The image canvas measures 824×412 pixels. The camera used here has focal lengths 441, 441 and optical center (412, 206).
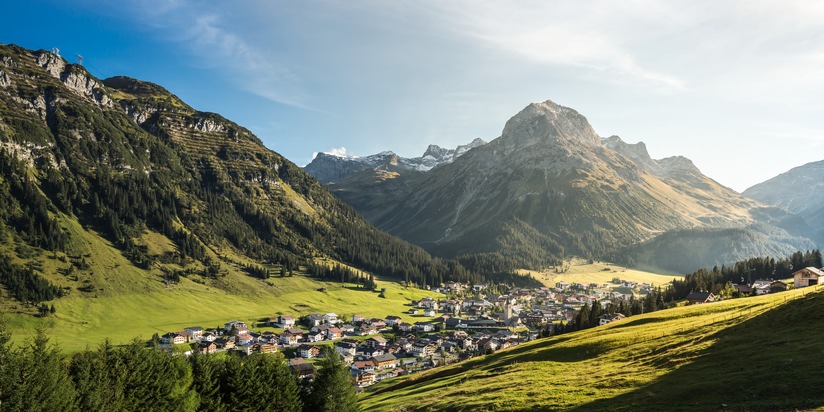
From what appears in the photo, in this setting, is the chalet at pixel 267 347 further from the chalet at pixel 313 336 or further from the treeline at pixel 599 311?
the treeline at pixel 599 311

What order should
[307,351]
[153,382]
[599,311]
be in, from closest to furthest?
1. [153,382]
2. [599,311]
3. [307,351]

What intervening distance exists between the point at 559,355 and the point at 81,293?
190391mm

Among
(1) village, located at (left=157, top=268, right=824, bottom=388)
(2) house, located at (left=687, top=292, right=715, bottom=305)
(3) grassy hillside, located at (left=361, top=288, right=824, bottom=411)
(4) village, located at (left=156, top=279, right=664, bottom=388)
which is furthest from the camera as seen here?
(4) village, located at (left=156, top=279, right=664, bottom=388)

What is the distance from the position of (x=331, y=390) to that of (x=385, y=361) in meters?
91.0

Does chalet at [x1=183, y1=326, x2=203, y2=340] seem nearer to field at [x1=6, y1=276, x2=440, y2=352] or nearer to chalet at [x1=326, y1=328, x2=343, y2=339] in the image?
field at [x1=6, y1=276, x2=440, y2=352]

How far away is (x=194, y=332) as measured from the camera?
162 m

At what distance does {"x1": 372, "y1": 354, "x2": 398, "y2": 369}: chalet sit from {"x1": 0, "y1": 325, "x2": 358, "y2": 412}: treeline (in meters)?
81.6

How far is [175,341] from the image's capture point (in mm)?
151750

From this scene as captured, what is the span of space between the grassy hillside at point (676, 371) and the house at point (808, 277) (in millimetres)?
62837

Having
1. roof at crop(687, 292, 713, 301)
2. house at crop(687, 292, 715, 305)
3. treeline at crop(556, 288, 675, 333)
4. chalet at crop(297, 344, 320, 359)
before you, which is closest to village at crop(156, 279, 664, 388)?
chalet at crop(297, 344, 320, 359)

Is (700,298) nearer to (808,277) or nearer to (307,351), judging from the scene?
(808,277)

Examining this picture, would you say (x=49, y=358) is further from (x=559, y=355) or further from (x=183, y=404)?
(x=559, y=355)

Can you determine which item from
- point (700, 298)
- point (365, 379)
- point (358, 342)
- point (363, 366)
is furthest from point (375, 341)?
point (700, 298)

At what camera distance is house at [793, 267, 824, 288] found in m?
113
